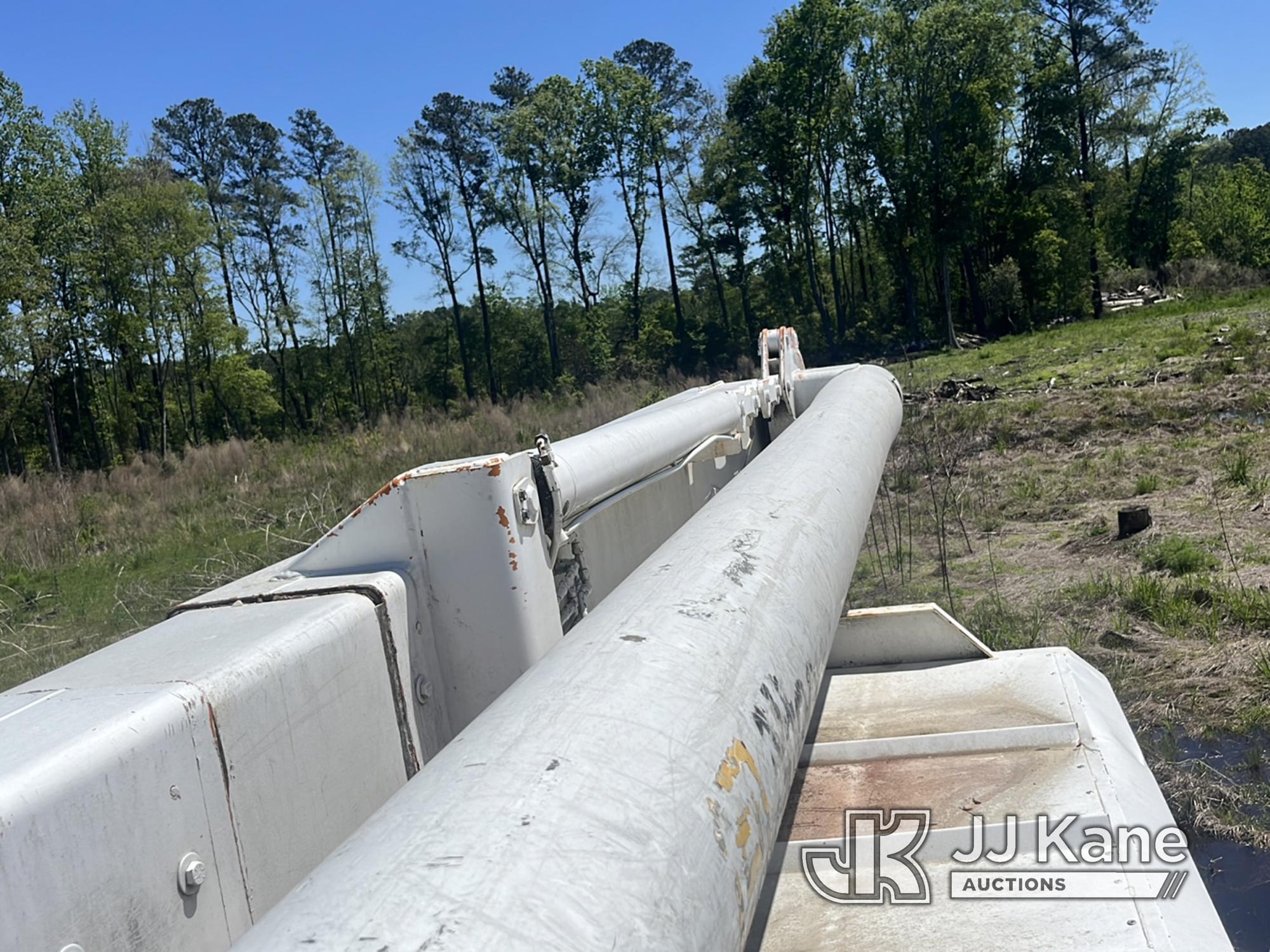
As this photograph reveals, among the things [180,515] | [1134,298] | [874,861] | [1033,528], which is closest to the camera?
[874,861]

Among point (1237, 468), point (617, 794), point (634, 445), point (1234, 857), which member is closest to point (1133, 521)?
point (1237, 468)

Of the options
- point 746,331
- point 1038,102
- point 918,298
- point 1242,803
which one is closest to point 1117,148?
point 1038,102

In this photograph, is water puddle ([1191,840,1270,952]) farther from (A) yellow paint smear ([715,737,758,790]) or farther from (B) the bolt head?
(A) yellow paint smear ([715,737,758,790])

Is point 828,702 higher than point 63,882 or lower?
lower

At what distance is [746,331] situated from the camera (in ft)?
143

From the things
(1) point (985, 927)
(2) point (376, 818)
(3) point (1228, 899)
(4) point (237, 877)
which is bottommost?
(3) point (1228, 899)

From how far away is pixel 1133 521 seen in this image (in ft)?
21.0

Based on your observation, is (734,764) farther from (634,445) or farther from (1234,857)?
(1234,857)

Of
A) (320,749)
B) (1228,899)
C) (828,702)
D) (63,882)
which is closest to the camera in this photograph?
(63,882)

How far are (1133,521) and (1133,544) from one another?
0.29 meters

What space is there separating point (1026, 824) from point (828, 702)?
28.8 inches

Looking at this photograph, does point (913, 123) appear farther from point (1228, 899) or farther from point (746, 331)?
point (1228, 899)

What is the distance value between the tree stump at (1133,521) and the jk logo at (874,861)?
5.42 metres

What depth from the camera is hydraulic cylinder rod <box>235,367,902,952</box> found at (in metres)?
0.70
